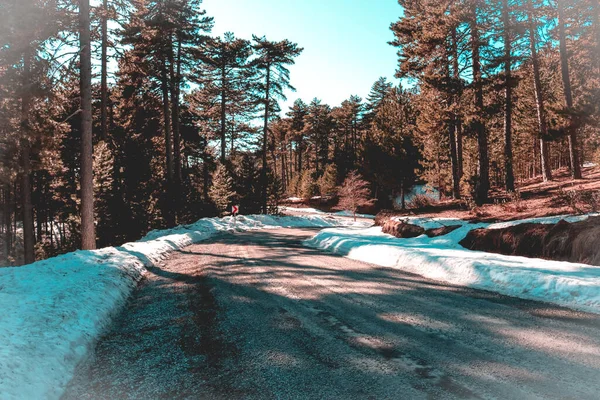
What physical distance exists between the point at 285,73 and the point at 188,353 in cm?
3367

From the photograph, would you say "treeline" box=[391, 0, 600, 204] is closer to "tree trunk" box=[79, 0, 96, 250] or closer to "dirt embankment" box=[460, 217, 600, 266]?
"dirt embankment" box=[460, 217, 600, 266]

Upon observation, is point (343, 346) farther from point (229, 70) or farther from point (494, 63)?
point (229, 70)

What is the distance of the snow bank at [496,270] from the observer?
5.12 meters

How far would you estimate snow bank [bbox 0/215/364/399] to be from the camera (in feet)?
10.5

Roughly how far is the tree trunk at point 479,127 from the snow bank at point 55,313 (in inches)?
613

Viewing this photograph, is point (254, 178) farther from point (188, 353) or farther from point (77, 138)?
point (188, 353)

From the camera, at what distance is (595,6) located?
18.7m

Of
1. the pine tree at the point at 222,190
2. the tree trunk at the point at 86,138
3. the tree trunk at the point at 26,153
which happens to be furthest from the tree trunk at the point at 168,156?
the tree trunk at the point at 86,138

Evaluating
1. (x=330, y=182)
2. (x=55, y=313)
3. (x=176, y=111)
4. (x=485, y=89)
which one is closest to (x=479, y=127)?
(x=485, y=89)

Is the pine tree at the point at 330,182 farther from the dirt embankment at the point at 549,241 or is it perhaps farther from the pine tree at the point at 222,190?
the dirt embankment at the point at 549,241

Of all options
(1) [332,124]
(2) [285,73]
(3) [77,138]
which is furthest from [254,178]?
(1) [332,124]

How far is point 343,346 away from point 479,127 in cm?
1739

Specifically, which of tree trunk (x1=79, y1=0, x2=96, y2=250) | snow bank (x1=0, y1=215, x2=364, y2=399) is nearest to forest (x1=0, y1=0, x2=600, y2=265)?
tree trunk (x1=79, y1=0, x2=96, y2=250)

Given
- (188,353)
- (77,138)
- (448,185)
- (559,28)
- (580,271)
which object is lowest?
(188,353)
